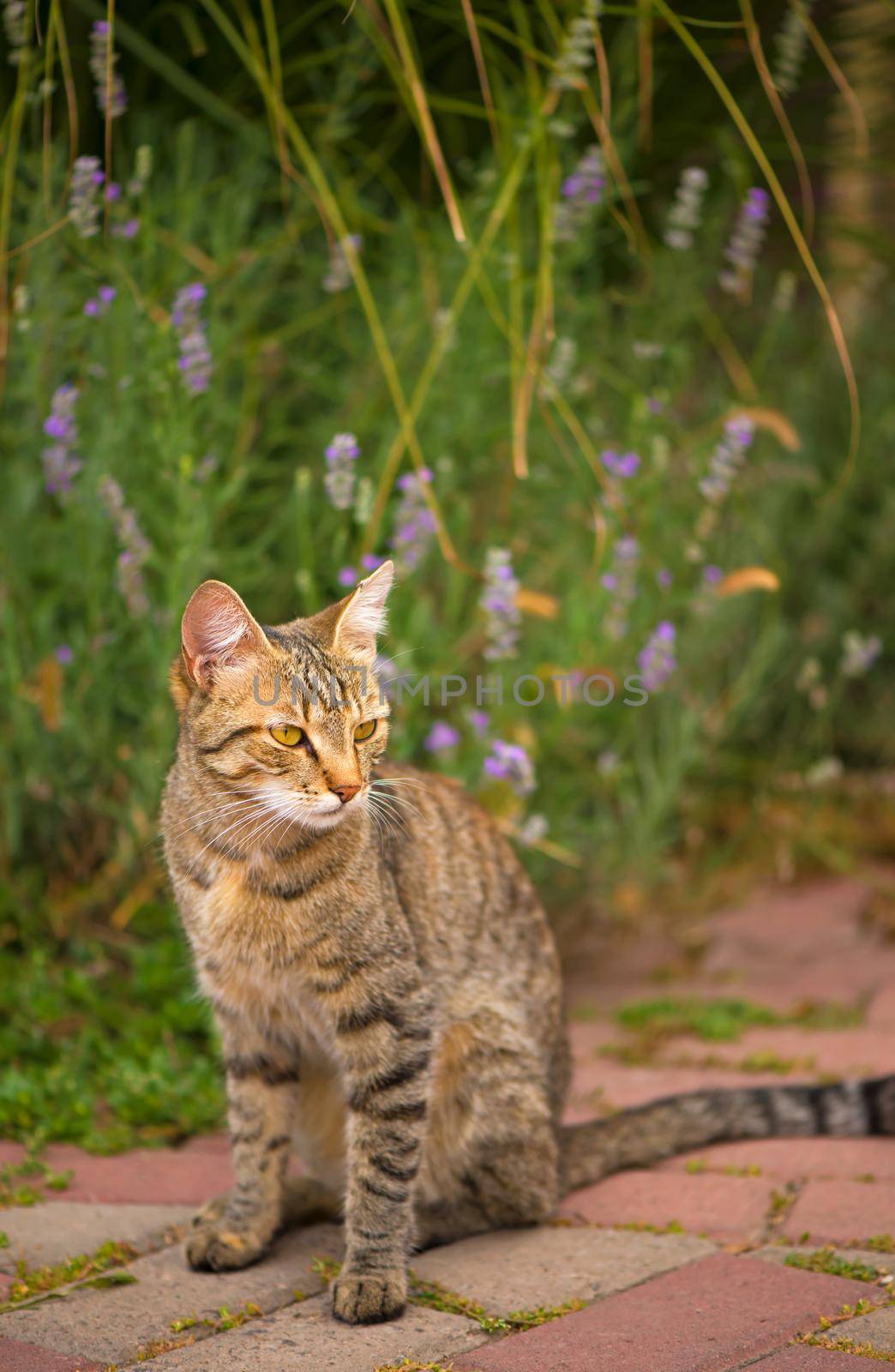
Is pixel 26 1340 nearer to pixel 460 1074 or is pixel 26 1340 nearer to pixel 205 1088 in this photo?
pixel 460 1074

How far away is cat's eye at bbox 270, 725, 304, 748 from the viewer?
9.02 feet

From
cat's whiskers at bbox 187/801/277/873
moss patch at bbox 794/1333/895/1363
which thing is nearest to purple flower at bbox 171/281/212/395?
cat's whiskers at bbox 187/801/277/873

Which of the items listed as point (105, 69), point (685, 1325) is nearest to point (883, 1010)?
point (685, 1325)

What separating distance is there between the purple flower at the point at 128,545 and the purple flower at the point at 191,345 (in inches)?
12.9

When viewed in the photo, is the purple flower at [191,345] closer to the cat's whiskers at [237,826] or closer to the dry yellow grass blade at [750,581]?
the cat's whiskers at [237,826]

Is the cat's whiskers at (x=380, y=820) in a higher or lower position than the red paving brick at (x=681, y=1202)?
higher

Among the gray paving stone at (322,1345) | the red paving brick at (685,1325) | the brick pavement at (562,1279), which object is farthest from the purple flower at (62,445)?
the red paving brick at (685,1325)

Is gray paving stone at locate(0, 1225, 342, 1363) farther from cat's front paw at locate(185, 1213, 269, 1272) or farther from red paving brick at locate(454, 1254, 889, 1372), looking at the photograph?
red paving brick at locate(454, 1254, 889, 1372)

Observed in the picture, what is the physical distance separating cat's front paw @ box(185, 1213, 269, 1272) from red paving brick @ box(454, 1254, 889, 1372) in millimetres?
613

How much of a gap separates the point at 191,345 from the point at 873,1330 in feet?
8.51

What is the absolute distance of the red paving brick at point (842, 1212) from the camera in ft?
9.35

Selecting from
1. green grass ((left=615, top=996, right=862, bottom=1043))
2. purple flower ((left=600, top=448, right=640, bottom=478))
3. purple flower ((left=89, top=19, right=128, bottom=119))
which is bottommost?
green grass ((left=615, top=996, right=862, bottom=1043))

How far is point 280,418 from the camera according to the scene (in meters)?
4.61

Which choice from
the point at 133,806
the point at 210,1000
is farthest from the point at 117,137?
the point at 210,1000
